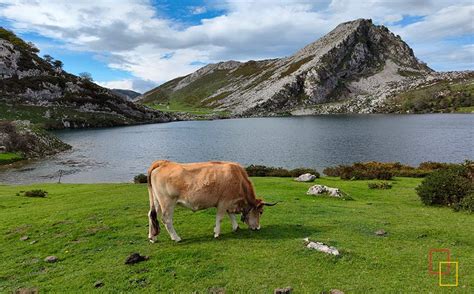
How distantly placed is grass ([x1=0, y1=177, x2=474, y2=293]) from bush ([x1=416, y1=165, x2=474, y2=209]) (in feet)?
4.46

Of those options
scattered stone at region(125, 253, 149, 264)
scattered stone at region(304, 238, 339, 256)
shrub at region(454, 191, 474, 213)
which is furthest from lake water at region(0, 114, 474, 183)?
scattered stone at region(304, 238, 339, 256)

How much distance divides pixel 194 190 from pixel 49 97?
153 m

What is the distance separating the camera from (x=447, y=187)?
20.7m

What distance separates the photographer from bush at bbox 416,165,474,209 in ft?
65.9

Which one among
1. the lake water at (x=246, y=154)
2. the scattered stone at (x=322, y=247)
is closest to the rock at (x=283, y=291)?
the scattered stone at (x=322, y=247)

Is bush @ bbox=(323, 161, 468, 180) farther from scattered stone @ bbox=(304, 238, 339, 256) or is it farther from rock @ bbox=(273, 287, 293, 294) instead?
rock @ bbox=(273, 287, 293, 294)

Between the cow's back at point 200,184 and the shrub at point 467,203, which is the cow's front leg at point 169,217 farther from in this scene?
the shrub at point 467,203

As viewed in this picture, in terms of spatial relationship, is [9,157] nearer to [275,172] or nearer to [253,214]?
[275,172]

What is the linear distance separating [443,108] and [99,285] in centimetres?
20950

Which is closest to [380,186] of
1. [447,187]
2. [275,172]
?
[447,187]

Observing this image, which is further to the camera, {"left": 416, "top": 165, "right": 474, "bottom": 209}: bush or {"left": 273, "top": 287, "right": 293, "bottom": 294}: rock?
{"left": 416, "top": 165, "right": 474, "bottom": 209}: bush

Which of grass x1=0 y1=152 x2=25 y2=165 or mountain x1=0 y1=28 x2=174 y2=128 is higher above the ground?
mountain x1=0 y1=28 x2=174 y2=128

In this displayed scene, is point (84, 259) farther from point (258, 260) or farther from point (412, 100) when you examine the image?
point (412, 100)

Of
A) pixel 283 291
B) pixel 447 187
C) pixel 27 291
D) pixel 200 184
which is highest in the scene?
pixel 200 184
